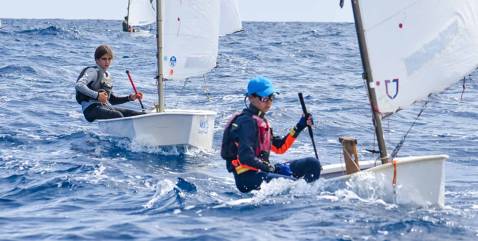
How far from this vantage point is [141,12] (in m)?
14.7

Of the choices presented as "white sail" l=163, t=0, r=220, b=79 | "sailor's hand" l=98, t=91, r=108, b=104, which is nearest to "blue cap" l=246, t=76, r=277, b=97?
"sailor's hand" l=98, t=91, r=108, b=104

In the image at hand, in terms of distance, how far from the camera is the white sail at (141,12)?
1459 centimetres

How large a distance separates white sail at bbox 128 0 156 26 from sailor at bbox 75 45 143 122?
223cm

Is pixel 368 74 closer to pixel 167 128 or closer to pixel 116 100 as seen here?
pixel 167 128

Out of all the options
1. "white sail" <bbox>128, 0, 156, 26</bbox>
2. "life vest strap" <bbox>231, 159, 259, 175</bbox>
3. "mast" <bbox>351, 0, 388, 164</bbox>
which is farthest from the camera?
"white sail" <bbox>128, 0, 156, 26</bbox>

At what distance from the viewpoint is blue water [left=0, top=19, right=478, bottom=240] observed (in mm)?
7324

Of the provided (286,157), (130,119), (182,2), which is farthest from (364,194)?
(182,2)

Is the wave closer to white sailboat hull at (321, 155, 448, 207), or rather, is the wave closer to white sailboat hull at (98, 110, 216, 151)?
white sailboat hull at (98, 110, 216, 151)

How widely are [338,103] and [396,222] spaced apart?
12046 millimetres

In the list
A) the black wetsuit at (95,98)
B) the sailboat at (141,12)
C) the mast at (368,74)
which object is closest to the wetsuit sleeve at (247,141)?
the mast at (368,74)

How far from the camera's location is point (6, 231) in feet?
23.7

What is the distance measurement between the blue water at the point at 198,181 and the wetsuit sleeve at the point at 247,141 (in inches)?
16.3

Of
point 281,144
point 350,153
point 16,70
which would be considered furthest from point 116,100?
point 16,70

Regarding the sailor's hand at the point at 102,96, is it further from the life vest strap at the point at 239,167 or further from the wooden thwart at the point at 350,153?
the wooden thwart at the point at 350,153
